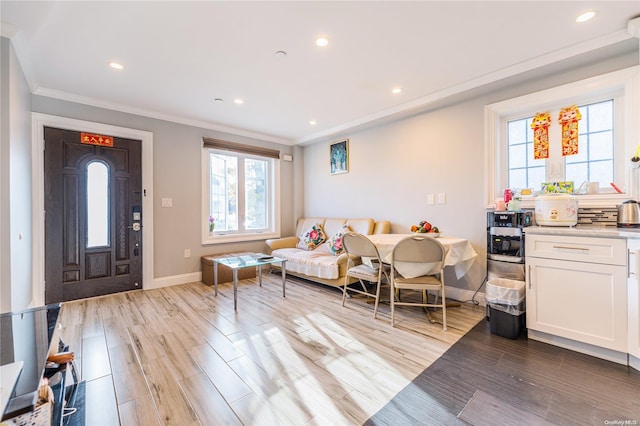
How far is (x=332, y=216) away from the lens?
16.1 ft

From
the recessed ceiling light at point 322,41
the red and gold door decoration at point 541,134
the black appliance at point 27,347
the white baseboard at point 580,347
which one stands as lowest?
the white baseboard at point 580,347

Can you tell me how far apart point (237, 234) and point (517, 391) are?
416cm

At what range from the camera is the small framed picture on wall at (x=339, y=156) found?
459 centimetres

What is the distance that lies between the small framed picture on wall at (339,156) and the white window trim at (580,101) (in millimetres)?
2137

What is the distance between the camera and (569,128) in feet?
8.53

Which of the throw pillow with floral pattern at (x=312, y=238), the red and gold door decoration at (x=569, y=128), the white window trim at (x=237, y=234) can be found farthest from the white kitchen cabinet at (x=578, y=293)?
the white window trim at (x=237, y=234)

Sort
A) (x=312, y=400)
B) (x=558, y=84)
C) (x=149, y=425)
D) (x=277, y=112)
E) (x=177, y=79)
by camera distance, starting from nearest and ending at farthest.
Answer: (x=149, y=425), (x=312, y=400), (x=558, y=84), (x=177, y=79), (x=277, y=112)

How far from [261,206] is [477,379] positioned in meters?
4.22

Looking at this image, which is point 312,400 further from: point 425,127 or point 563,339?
point 425,127

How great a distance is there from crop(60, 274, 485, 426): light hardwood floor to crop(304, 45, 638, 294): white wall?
1.07 meters

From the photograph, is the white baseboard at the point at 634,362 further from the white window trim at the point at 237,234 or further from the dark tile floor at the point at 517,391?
the white window trim at the point at 237,234

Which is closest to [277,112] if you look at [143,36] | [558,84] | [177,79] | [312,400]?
[177,79]

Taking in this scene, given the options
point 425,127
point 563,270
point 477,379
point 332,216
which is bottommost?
point 477,379

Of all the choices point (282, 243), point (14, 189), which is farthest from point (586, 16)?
point (14, 189)
